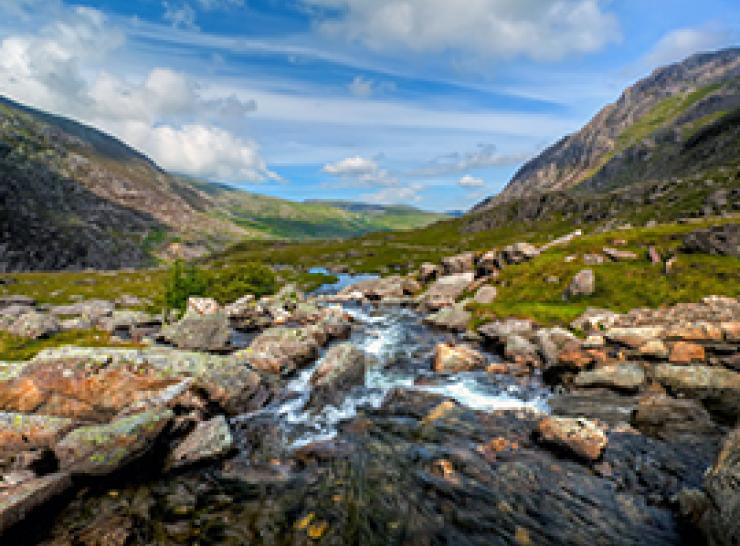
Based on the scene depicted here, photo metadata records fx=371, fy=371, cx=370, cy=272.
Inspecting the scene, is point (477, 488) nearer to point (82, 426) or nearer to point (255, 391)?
point (255, 391)

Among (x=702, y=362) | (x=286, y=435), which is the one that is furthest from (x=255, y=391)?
(x=702, y=362)

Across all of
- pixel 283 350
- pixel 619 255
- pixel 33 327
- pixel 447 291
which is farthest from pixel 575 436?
pixel 447 291

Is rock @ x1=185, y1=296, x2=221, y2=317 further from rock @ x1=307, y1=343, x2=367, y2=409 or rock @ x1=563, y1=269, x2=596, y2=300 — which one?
rock @ x1=563, y1=269, x2=596, y2=300

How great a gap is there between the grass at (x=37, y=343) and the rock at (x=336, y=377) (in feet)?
57.3

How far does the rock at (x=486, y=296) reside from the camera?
55.7 m

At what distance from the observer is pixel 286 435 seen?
74.2 feet

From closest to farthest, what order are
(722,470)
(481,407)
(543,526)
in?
(722,470) → (543,526) → (481,407)

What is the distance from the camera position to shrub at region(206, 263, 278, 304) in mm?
76188

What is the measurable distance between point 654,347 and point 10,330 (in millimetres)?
60943

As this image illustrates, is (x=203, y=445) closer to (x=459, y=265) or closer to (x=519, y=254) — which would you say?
(x=519, y=254)

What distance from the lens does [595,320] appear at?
39.3 meters

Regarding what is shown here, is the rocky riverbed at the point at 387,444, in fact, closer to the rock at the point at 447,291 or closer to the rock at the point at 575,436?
the rock at the point at 575,436

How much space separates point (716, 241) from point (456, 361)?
39.5 metres

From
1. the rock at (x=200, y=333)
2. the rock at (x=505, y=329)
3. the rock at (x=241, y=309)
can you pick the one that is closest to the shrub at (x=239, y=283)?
the rock at (x=241, y=309)
